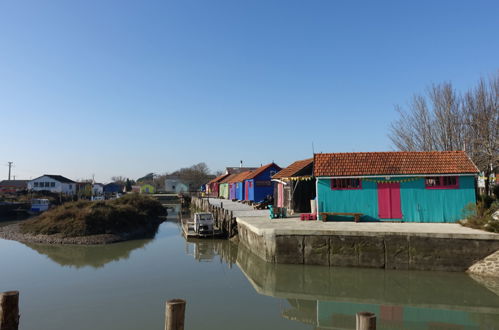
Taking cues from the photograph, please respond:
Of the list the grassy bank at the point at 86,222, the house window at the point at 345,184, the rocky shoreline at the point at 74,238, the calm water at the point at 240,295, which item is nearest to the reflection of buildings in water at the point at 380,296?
the calm water at the point at 240,295

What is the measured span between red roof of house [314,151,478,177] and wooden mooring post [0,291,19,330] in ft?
48.2

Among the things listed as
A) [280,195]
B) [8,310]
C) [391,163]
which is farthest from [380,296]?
[280,195]

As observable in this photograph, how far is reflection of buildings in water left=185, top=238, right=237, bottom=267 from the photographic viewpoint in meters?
19.0

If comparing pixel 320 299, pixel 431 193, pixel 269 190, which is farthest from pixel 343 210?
pixel 269 190

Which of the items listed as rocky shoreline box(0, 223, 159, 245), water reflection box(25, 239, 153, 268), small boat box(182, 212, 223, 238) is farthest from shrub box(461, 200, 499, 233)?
rocky shoreline box(0, 223, 159, 245)

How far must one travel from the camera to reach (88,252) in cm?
2139

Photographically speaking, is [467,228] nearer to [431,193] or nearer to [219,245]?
[431,193]

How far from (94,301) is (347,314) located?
8600mm

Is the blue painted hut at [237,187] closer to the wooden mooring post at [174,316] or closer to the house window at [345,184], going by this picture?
the house window at [345,184]

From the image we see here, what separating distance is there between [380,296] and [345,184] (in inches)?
296

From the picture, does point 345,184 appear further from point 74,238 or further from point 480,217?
point 74,238

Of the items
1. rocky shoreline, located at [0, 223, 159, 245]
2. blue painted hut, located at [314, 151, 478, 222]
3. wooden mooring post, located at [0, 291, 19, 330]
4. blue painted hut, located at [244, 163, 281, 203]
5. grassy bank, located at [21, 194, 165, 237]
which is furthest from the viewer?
blue painted hut, located at [244, 163, 281, 203]

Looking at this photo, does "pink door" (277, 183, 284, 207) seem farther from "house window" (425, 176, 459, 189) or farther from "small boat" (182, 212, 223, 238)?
"house window" (425, 176, 459, 189)

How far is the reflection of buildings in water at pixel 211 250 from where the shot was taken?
19.0 metres
